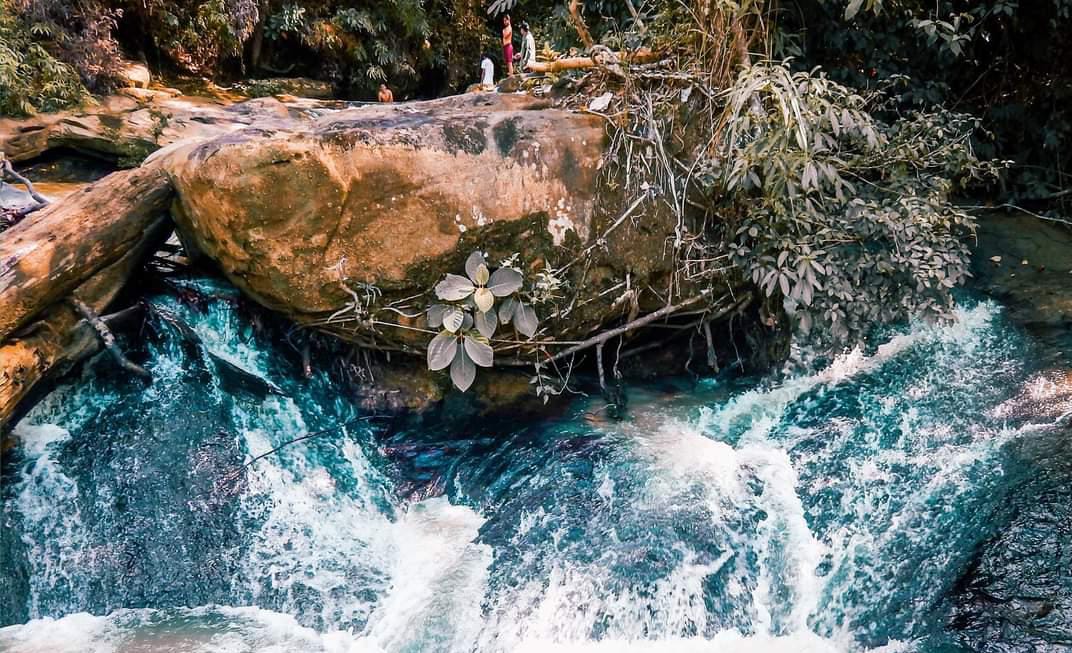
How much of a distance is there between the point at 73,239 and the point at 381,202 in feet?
5.06

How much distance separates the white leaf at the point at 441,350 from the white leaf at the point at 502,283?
326mm

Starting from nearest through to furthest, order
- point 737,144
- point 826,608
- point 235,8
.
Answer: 1. point 826,608
2. point 737,144
3. point 235,8

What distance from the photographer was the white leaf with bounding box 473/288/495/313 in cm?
393

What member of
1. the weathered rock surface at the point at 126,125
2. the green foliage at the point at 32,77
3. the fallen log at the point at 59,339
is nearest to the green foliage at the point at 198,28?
the weathered rock surface at the point at 126,125

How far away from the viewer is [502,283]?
398cm

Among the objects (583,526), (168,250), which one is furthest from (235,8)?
(583,526)

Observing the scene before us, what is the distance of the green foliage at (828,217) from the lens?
154 inches

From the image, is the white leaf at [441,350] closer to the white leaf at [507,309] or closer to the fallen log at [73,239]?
the white leaf at [507,309]

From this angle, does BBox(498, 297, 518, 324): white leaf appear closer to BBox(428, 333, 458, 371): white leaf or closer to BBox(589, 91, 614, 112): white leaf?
Answer: BBox(428, 333, 458, 371): white leaf

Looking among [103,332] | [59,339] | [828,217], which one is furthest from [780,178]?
[59,339]

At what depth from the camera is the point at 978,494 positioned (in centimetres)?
361

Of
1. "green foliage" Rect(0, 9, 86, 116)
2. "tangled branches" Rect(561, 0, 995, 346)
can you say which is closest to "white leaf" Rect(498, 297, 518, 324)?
"tangled branches" Rect(561, 0, 995, 346)

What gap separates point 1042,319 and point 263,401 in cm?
461

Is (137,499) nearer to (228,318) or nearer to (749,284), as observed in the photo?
(228,318)
